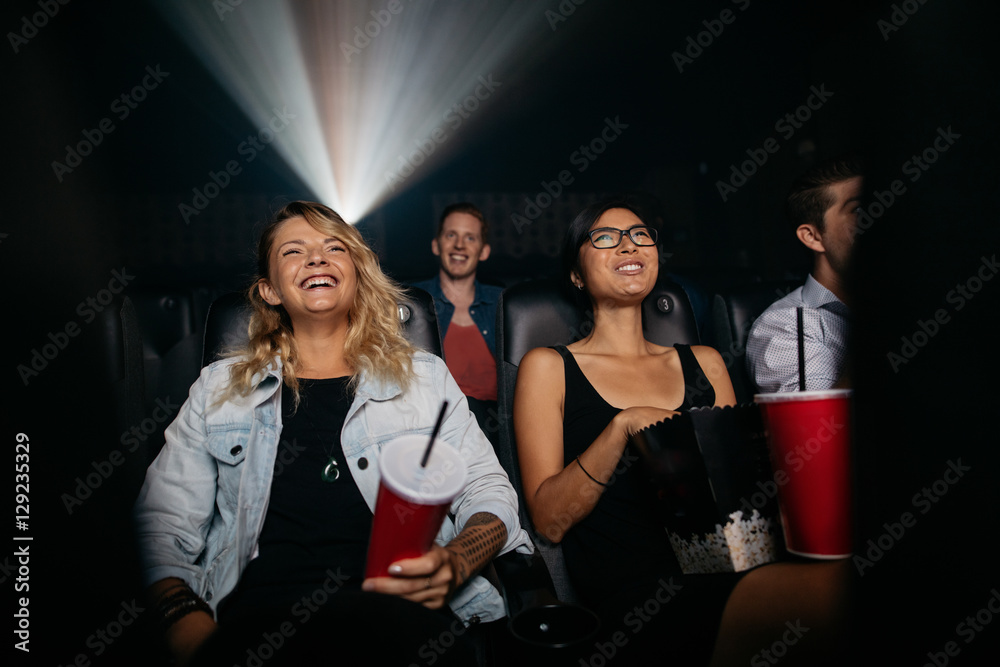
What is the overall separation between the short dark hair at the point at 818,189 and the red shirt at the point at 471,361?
4.62ft

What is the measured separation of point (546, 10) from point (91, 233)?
4048mm

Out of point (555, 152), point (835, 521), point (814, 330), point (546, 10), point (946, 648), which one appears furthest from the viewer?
point (555, 152)

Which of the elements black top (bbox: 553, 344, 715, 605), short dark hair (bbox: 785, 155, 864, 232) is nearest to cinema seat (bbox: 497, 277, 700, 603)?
black top (bbox: 553, 344, 715, 605)

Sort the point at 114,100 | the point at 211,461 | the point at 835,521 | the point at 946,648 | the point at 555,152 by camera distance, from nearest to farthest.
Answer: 1. the point at 946,648
2. the point at 835,521
3. the point at 211,461
4. the point at 114,100
5. the point at 555,152

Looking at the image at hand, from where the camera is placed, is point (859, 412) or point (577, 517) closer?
point (859, 412)

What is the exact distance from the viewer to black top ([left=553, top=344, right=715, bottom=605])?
1.33 meters

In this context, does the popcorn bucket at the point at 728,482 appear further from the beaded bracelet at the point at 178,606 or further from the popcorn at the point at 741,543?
the beaded bracelet at the point at 178,606

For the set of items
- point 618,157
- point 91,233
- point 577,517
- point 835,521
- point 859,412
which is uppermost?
point 618,157

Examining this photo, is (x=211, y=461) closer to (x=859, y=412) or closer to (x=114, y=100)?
(x=859, y=412)

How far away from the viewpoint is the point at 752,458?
90 cm

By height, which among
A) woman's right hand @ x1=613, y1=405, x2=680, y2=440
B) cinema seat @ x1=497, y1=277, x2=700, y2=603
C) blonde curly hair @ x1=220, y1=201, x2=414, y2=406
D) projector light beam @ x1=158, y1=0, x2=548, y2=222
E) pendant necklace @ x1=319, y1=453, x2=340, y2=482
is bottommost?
woman's right hand @ x1=613, y1=405, x2=680, y2=440

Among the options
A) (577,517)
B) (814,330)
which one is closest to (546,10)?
(814,330)

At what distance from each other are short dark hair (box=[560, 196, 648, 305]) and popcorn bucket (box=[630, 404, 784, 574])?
0.96 metres

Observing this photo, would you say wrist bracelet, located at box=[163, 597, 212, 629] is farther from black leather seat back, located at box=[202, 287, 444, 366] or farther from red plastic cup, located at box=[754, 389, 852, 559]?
red plastic cup, located at box=[754, 389, 852, 559]
